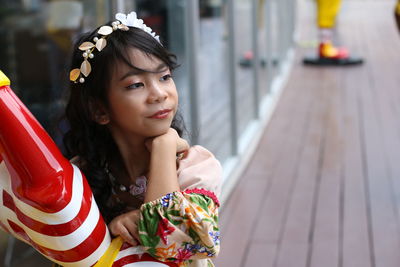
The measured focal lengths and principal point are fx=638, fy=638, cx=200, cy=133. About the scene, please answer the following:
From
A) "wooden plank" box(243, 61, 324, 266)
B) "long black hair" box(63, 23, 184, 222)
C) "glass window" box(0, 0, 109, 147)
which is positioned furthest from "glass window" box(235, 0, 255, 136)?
"long black hair" box(63, 23, 184, 222)

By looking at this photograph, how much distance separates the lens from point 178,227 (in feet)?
4.02

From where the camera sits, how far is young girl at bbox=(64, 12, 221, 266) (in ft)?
4.05

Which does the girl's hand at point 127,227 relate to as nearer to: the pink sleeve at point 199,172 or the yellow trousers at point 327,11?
the pink sleeve at point 199,172

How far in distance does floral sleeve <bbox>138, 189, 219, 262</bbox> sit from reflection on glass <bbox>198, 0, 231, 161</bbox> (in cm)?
218

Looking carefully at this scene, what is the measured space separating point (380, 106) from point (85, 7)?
11.9ft

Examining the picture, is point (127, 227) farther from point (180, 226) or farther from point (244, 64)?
point (244, 64)

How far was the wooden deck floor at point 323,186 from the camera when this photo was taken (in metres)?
2.96

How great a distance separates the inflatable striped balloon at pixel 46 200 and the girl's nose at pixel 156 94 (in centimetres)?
22

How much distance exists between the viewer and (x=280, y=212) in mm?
3467

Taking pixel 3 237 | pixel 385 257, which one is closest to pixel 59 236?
pixel 3 237

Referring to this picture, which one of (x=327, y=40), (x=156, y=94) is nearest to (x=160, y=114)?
(x=156, y=94)

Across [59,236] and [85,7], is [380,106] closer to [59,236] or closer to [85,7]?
[85,7]

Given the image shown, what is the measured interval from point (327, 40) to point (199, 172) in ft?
24.1

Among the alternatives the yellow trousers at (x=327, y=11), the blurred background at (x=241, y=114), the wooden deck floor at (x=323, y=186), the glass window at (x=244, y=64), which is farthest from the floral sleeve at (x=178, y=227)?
the yellow trousers at (x=327, y=11)
